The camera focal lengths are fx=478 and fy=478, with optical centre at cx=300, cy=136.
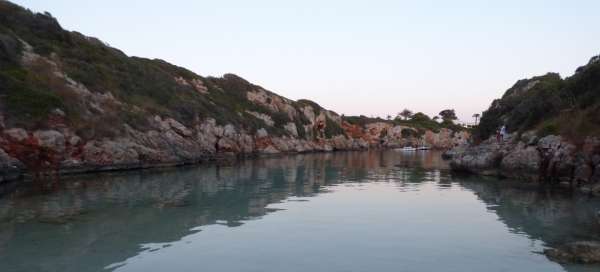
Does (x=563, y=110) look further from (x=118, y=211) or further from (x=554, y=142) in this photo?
(x=118, y=211)

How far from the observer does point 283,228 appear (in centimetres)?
1991

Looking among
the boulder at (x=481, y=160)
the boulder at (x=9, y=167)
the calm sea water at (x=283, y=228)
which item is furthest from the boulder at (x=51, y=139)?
the boulder at (x=481, y=160)

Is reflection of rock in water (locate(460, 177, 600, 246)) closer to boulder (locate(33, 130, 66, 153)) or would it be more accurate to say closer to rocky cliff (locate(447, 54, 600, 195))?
rocky cliff (locate(447, 54, 600, 195))

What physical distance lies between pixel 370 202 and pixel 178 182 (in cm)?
1731

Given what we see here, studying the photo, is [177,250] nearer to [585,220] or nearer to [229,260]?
[229,260]

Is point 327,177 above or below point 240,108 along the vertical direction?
below

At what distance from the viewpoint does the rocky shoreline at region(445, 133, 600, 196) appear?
3341cm

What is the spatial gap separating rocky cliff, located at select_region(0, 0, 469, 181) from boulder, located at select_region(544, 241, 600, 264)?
115ft

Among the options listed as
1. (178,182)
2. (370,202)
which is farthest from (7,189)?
(370,202)

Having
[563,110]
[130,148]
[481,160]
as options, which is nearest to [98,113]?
[130,148]

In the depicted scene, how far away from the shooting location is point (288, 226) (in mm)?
20359

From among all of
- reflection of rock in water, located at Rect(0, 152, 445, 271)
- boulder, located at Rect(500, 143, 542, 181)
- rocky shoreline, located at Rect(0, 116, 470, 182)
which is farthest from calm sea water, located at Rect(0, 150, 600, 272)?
rocky shoreline, located at Rect(0, 116, 470, 182)

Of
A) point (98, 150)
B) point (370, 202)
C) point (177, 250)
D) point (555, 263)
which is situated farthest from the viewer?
point (98, 150)

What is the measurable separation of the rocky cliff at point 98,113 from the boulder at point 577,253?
3517 cm
